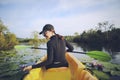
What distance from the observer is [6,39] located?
1101 centimetres

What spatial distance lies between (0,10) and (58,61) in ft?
23.2

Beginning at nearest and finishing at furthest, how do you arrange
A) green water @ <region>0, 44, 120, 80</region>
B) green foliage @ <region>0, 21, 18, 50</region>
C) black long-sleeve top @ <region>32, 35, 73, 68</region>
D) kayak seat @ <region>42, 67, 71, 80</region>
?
black long-sleeve top @ <region>32, 35, 73, 68</region>, kayak seat @ <region>42, 67, 71, 80</region>, green water @ <region>0, 44, 120, 80</region>, green foliage @ <region>0, 21, 18, 50</region>

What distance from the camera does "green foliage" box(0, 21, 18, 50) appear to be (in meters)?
10.6

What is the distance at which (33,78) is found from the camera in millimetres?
1942

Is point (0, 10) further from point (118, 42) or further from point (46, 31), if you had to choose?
point (118, 42)

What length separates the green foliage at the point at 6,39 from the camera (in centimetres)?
1061

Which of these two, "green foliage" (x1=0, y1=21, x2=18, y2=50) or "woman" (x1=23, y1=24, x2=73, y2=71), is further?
"green foliage" (x1=0, y1=21, x2=18, y2=50)

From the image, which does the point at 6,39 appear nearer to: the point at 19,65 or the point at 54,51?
the point at 19,65

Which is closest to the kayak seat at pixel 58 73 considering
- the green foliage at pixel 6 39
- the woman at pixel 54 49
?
the woman at pixel 54 49

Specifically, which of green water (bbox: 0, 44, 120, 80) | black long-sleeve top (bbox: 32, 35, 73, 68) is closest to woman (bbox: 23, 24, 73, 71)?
black long-sleeve top (bbox: 32, 35, 73, 68)

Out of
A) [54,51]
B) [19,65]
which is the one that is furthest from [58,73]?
[19,65]

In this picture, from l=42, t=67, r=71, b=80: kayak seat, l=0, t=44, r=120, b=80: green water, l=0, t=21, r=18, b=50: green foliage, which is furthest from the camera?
l=0, t=21, r=18, b=50: green foliage

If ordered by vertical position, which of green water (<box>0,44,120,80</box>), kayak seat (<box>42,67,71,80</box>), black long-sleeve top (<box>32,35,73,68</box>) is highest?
black long-sleeve top (<box>32,35,73,68</box>)

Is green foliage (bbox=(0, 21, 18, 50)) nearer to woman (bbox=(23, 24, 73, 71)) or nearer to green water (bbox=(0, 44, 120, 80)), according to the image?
green water (bbox=(0, 44, 120, 80))
